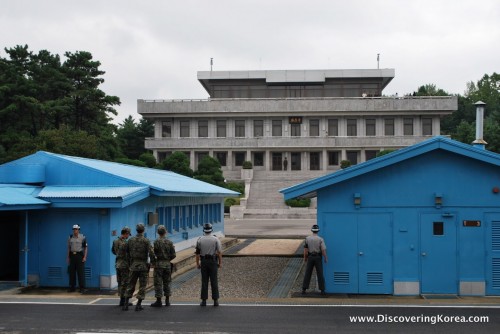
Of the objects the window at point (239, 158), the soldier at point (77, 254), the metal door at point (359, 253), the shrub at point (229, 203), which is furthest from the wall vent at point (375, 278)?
the window at point (239, 158)

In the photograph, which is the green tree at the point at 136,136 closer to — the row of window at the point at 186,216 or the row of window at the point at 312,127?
the row of window at the point at 312,127

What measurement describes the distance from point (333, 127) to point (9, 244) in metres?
61.0

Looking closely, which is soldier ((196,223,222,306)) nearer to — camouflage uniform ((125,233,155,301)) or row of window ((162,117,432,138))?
camouflage uniform ((125,233,155,301))

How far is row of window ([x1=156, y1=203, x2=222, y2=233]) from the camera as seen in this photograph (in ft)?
74.9

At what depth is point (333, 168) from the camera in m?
75.5

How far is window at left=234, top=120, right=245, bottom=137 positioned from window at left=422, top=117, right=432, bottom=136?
22.9 metres

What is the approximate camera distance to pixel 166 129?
78.1 metres

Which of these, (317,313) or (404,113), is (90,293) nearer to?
(317,313)

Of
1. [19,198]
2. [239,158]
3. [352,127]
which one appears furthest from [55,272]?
[352,127]

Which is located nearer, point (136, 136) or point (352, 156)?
point (352, 156)

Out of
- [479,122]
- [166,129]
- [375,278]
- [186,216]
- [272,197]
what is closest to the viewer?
[375,278]

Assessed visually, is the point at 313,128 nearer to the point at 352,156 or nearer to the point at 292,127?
the point at 292,127

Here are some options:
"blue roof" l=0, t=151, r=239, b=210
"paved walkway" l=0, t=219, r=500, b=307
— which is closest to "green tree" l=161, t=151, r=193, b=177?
"paved walkway" l=0, t=219, r=500, b=307

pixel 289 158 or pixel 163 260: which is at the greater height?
pixel 289 158
